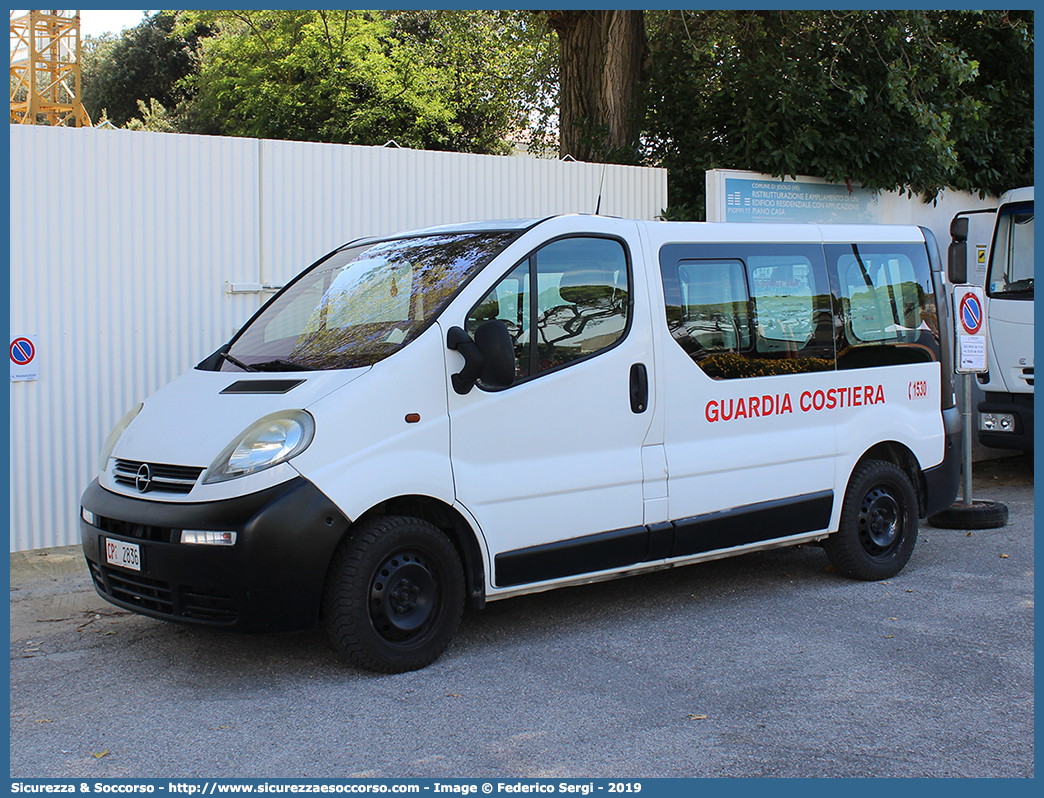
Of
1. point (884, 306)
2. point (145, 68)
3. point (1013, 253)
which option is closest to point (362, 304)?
point (884, 306)

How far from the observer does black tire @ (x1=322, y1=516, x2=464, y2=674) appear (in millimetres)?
4859

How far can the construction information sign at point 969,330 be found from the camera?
8539 mm

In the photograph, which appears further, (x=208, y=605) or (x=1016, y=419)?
(x=1016, y=419)

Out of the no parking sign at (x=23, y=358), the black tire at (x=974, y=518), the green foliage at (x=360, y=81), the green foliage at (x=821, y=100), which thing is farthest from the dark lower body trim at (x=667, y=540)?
the green foliage at (x=360, y=81)

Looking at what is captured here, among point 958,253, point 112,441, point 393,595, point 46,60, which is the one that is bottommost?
point 393,595

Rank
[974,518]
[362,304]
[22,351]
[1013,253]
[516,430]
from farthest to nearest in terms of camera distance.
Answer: [1013,253], [974,518], [22,351], [362,304], [516,430]

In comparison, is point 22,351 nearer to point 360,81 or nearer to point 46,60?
point 360,81

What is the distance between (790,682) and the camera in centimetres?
494

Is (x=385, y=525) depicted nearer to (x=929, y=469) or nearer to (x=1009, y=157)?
(x=929, y=469)

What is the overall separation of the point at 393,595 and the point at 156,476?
1.21m

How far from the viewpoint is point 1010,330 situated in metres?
10.8

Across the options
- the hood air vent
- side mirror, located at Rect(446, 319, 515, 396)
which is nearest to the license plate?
the hood air vent

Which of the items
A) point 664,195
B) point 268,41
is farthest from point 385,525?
point 268,41

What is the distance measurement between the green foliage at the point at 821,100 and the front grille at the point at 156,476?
7225 mm
